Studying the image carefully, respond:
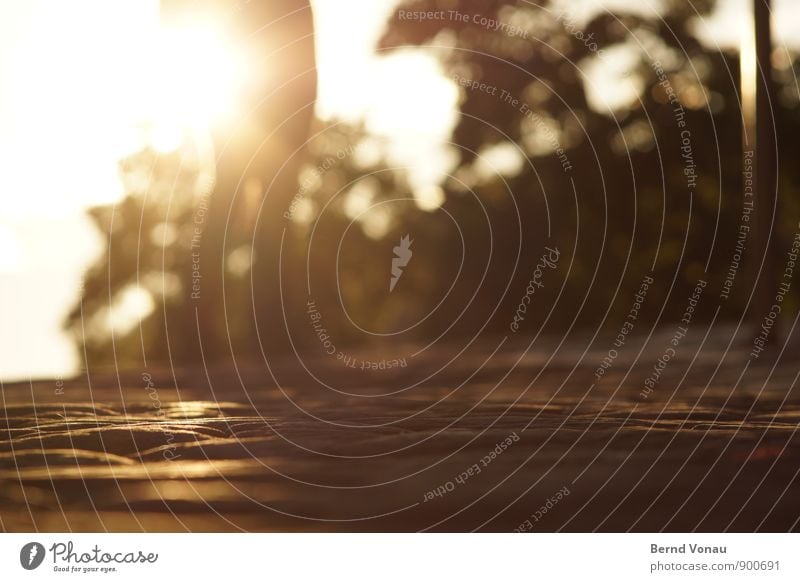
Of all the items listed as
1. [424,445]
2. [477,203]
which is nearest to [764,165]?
[477,203]

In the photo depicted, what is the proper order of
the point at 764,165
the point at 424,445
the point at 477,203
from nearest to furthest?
the point at 424,445
the point at 764,165
the point at 477,203

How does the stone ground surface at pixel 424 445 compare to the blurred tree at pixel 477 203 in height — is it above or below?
below

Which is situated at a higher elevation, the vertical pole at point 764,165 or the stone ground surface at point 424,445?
the vertical pole at point 764,165

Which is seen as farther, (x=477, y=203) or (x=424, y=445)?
(x=477, y=203)

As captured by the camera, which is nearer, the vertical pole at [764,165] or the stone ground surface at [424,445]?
the stone ground surface at [424,445]

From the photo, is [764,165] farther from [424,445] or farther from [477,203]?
[424,445]

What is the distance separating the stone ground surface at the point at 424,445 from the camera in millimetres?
4715

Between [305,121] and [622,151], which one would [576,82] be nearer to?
[622,151]

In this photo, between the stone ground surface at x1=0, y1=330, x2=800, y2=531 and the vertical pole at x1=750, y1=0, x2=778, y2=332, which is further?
the vertical pole at x1=750, y1=0, x2=778, y2=332

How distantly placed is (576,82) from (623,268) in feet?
6.08

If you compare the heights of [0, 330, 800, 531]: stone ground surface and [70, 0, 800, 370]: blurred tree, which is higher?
[70, 0, 800, 370]: blurred tree

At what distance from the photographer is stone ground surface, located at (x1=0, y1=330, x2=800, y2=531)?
4715mm

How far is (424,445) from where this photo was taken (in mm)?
5066

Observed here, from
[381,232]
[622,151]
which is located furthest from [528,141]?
[381,232]
